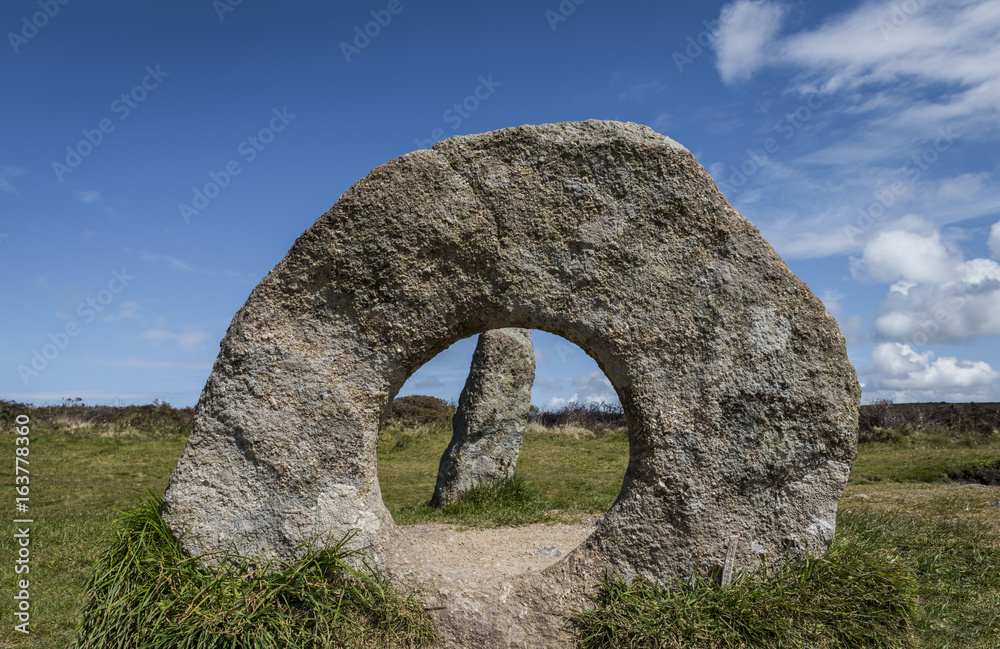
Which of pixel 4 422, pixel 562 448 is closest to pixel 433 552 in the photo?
pixel 562 448

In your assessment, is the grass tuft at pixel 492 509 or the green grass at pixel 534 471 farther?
the green grass at pixel 534 471

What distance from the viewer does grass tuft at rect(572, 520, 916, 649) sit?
4250 mm

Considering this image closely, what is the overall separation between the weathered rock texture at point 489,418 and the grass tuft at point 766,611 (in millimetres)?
5777

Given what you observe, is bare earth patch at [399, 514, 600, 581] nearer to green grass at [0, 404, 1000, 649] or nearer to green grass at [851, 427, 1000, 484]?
green grass at [0, 404, 1000, 649]

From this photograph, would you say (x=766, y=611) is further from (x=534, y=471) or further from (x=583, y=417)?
(x=583, y=417)

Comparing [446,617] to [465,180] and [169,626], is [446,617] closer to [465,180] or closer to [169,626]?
[169,626]

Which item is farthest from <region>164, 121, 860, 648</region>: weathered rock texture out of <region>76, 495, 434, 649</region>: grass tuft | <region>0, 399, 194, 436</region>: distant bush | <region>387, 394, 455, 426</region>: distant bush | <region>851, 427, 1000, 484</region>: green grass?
<region>387, 394, 455, 426</region>: distant bush

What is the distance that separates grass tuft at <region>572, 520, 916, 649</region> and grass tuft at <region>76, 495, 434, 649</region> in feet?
4.35

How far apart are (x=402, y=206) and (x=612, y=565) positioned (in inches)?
114

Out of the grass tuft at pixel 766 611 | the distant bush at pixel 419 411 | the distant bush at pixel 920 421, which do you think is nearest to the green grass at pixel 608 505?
the grass tuft at pixel 766 611

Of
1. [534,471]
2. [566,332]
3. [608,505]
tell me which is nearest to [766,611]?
[566,332]

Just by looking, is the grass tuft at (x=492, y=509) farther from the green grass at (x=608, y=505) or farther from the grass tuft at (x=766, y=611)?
the grass tuft at (x=766, y=611)

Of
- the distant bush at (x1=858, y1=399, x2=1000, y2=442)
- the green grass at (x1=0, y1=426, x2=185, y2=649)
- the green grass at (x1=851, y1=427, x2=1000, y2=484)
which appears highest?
the distant bush at (x1=858, y1=399, x2=1000, y2=442)

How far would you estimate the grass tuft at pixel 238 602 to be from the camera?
425 centimetres
